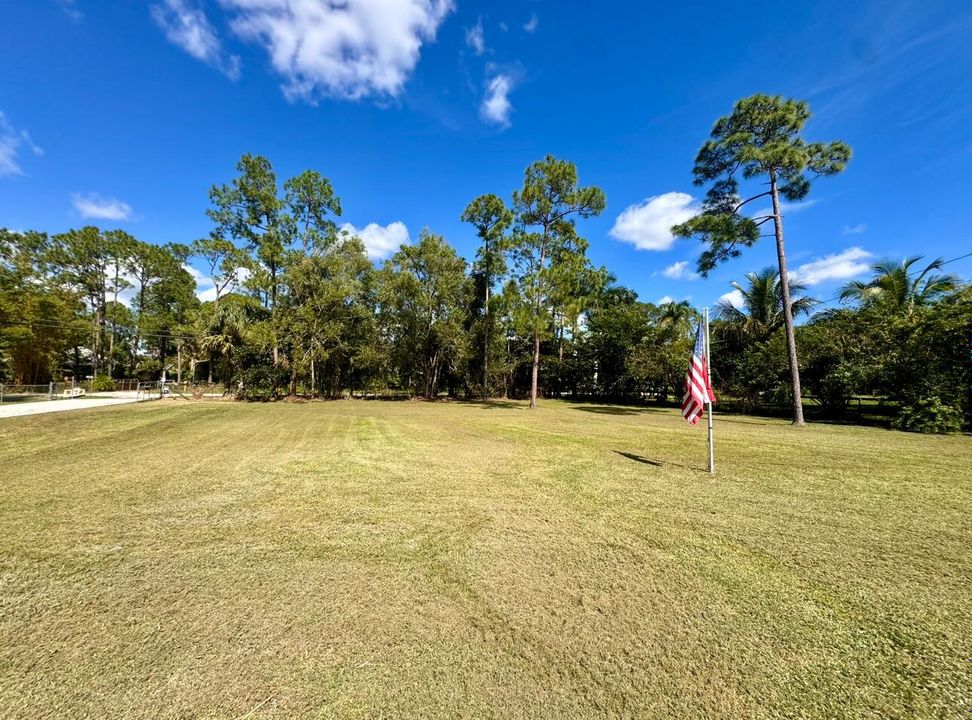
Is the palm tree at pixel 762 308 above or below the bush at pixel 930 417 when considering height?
above

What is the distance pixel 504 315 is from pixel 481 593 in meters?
19.9

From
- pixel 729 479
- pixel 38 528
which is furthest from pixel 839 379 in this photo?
pixel 38 528

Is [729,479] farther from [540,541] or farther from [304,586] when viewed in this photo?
[304,586]

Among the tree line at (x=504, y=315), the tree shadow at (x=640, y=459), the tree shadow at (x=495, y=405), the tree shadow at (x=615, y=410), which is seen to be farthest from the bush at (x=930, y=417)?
the tree shadow at (x=495, y=405)

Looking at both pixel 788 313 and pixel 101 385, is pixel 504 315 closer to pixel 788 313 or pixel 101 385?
pixel 788 313

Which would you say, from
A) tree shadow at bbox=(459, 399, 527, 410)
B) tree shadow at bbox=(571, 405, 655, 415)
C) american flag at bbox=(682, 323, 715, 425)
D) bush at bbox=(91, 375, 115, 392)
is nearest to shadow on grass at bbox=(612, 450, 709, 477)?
american flag at bbox=(682, 323, 715, 425)

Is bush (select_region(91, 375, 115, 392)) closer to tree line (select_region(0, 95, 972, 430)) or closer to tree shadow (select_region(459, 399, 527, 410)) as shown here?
tree line (select_region(0, 95, 972, 430))

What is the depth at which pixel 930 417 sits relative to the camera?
35.7 ft

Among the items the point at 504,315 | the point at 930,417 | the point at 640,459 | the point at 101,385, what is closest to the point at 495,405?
the point at 504,315

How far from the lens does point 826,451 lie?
7762 millimetres

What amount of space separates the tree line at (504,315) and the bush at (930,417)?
0.14 feet

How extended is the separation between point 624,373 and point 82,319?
142 feet

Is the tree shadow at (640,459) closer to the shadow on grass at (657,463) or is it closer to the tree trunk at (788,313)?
the shadow on grass at (657,463)

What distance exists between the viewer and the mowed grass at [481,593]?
1851mm
